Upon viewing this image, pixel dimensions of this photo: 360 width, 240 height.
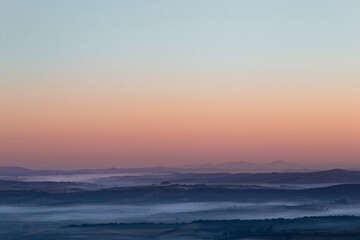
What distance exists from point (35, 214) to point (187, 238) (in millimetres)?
45871

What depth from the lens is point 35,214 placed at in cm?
11938

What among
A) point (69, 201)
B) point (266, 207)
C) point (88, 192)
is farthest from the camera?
point (88, 192)

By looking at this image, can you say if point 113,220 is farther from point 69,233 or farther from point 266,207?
point 266,207

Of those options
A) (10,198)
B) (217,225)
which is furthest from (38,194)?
(217,225)

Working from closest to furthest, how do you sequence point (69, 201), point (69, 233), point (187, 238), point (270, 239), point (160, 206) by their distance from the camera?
point (270, 239) < point (187, 238) < point (69, 233) < point (160, 206) < point (69, 201)

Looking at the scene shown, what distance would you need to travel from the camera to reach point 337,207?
414 ft

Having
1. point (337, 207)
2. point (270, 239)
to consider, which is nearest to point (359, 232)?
point (270, 239)

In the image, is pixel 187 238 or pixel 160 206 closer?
pixel 187 238

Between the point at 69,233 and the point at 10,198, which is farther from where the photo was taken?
the point at 10,198

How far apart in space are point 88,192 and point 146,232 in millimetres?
74335

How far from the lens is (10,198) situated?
15600 centimetres

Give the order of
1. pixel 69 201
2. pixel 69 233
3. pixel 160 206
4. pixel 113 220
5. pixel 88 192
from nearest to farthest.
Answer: pixel 69 233, pixel 113 220, pixel 160 206, pixel 69 201, pixel 88 192

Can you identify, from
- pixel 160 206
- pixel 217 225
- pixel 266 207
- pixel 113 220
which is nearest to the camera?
pixel 217 225

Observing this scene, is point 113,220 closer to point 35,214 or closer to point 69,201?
point 35,214
